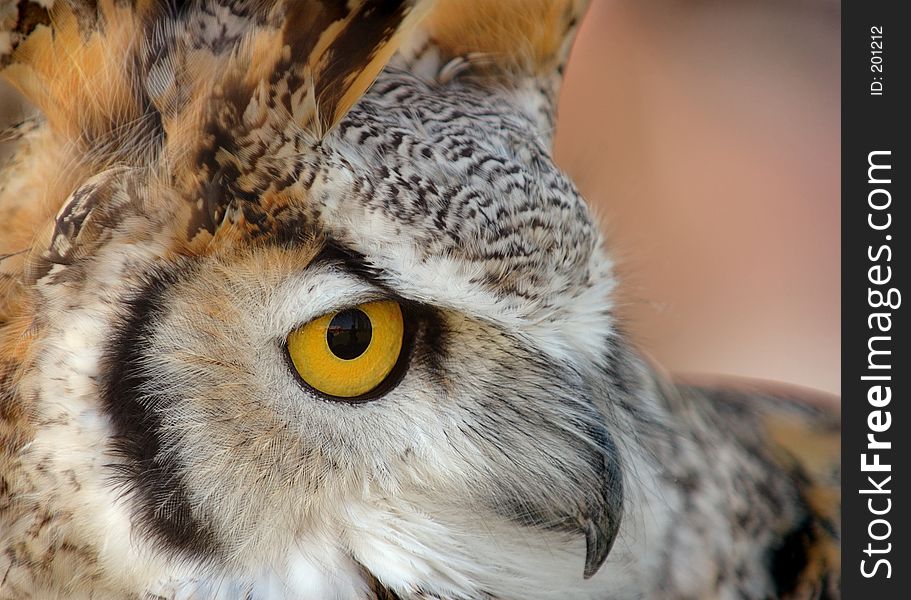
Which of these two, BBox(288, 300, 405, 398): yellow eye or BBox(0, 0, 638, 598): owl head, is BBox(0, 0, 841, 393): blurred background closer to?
BBox(0, 0, 638, 598): owl head

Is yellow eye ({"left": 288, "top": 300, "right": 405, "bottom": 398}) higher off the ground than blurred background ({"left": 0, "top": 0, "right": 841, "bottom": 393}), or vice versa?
blurred background ({"left": 0, "top": 0, "right": 841, "bottom": 393})

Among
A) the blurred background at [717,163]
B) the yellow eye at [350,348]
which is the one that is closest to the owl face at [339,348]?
the yellow eye at [350,348]

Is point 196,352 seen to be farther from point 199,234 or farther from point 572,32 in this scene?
A: point 572,32

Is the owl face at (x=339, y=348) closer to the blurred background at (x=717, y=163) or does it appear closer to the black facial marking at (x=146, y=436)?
the black facial marking at (x=146, y=436)

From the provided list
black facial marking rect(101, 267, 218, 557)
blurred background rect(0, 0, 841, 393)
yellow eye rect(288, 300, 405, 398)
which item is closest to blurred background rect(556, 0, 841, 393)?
blurred background rect(0, 0, 841, 393)

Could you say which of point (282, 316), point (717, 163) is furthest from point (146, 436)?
point (717, 163)

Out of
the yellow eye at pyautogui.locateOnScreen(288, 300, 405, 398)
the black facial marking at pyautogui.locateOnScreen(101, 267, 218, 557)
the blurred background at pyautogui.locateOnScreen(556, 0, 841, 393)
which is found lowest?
the black facial marking at pyautogui.locateOnScreen(101, 267, 218, 557)

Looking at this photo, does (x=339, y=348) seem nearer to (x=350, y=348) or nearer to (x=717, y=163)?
(x=350, y=348)

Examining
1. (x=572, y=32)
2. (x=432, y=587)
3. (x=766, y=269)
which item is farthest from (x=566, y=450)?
(x=572, y=32)
